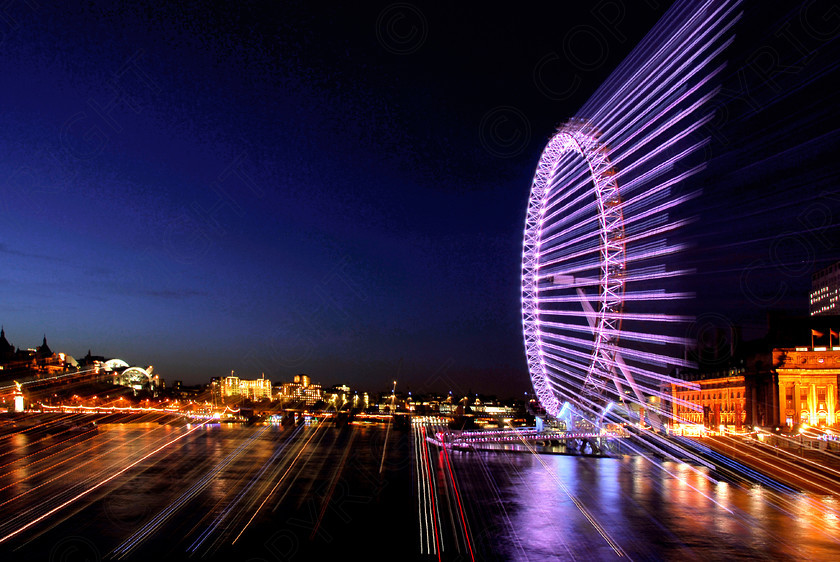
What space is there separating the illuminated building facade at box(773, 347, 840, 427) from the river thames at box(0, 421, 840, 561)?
20.0 metres

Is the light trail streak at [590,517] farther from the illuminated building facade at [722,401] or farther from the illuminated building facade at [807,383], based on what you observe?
the illuminated building facade at [722,401]

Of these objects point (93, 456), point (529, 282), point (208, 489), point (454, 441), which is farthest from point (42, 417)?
point (529, 282)

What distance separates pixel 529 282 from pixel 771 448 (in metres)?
17.4

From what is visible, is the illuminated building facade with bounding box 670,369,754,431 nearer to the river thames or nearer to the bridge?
the bridge

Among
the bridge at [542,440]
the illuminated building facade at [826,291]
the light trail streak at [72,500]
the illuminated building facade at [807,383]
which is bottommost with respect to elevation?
the bridge at [542,440]

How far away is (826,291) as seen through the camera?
8850 cm

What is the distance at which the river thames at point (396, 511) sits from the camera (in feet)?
73.3

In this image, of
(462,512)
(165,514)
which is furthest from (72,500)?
(462,512)

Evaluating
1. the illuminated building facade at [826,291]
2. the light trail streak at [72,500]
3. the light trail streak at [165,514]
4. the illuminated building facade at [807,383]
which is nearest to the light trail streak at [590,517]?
the light trail streak at [165,514]

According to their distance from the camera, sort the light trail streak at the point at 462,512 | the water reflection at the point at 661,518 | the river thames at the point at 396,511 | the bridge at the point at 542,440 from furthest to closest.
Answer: the bridge at the point at 542,440 < the light trail streak at the point at 462,512 < the river thames at the point at 396,511 < the water reflection at the point at 661,518

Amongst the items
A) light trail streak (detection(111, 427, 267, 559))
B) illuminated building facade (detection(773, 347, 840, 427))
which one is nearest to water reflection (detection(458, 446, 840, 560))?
light trail streak (detection(111, 427, 267, 559))

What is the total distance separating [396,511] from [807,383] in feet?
148

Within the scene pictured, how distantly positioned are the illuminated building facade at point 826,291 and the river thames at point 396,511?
52.5 meters

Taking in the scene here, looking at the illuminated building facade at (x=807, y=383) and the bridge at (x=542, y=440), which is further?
the illuminated building facade at (x=807, y=383)
